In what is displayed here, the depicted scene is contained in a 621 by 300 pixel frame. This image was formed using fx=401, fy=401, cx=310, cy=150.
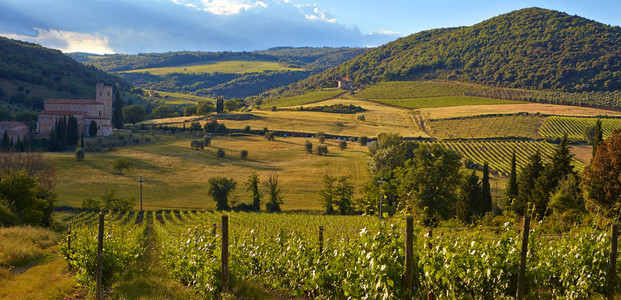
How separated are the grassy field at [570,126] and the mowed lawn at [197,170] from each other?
→ 4077 centimetres

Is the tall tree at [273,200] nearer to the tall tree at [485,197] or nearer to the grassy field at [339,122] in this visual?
the tall tree at [485,197]

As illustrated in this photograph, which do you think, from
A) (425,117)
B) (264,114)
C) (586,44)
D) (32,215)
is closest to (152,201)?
(32,215)

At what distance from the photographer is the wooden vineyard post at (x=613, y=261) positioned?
22.5 ft

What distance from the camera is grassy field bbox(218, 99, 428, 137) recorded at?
97.1 m

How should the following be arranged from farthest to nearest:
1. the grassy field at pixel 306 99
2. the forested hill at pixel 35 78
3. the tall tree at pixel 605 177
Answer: the grassy field at pixel 306 99
the forested hill at pixel 35 78
the tall tree at pixel 605 177

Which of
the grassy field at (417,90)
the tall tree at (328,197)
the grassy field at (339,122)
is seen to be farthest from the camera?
the grassy field at (417,90)

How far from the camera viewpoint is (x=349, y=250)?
781 centimetres

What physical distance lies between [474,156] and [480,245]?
6806 centimetres

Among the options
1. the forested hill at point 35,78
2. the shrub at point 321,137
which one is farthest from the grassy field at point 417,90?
the forested hill at point 35,78

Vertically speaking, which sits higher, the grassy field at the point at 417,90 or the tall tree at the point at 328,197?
the grassy field at the point at 417,90

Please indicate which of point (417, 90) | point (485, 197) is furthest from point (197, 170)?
point (417, 90)

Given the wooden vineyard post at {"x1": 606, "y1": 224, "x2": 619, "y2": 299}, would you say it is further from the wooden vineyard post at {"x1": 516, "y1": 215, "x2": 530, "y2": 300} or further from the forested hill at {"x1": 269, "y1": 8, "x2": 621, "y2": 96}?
the forested hill at {"x1": 269, "y1": 8, "x2": 621, "y2": 96}

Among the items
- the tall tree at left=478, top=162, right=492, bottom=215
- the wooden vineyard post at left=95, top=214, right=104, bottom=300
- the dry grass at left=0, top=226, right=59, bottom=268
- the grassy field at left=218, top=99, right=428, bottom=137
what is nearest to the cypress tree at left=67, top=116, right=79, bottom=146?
the grassy field at left=218, top=99, right=428, bottom=137

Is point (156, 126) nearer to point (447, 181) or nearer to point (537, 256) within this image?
point (447, 181)
